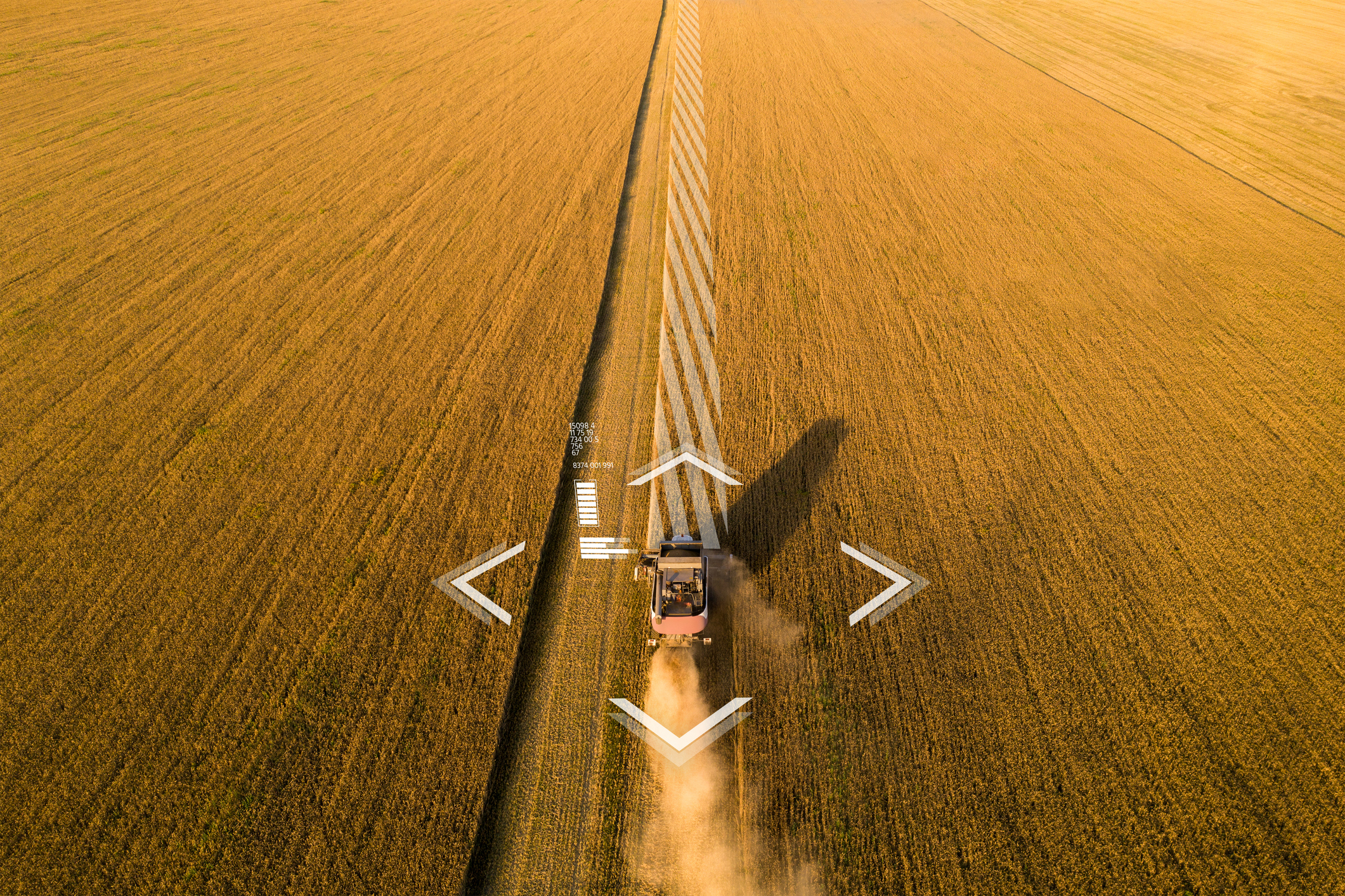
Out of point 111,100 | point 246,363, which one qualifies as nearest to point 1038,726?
point 246,363

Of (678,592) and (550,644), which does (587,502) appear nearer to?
(550,644)

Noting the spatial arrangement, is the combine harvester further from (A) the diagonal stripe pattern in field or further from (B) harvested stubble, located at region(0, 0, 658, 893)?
(B) harvested stubble, located at region(0, 0, 658, 893)

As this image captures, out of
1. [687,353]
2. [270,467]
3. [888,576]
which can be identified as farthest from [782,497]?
[270,467]

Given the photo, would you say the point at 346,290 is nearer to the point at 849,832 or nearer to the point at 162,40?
the point at 849,832

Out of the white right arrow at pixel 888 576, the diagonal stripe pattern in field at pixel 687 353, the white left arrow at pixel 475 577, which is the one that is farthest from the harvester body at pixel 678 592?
the white right arrow at pixel 888 576

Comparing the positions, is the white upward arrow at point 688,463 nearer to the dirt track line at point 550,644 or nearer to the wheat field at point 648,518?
the wheat field at point 648,518

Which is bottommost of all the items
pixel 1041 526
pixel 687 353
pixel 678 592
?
pixel 1041 526
